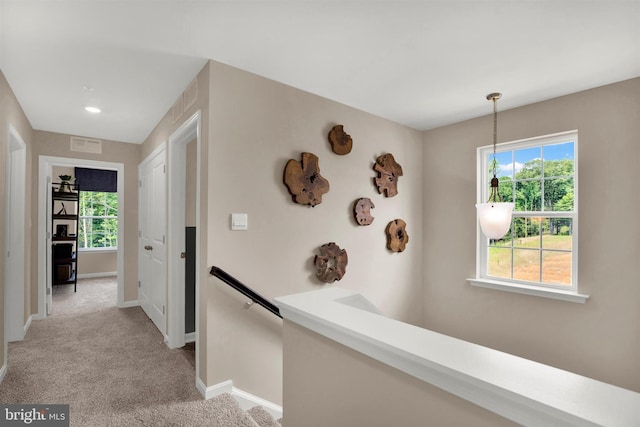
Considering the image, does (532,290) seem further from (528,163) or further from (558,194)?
(528,163)

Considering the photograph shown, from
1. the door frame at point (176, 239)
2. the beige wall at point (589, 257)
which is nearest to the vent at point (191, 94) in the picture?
the door frame at point (176, 239)

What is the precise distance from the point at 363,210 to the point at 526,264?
1.67m

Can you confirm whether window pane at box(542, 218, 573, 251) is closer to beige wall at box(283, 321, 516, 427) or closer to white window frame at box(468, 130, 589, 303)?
white window frame at box(468, 130, 589, 303)

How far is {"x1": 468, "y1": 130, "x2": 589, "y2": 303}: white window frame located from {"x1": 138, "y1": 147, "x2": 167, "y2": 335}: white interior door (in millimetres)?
3258

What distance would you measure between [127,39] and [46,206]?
117 inches

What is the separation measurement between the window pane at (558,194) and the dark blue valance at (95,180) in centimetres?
728

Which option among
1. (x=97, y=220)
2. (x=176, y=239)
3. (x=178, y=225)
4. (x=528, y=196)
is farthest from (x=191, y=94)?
(x=97, y=220)

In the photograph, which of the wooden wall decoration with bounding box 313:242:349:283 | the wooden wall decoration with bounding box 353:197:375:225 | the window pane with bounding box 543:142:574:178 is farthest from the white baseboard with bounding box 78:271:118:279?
the window pane with bounding box 543:142:574:178

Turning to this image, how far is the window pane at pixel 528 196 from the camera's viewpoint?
9.72ft

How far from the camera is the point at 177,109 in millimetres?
2752

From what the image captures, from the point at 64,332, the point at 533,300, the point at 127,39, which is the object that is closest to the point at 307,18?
the point at 127,39

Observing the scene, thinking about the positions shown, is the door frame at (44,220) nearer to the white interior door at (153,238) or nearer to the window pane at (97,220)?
the white interior door at (153,238)

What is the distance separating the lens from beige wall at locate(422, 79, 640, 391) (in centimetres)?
237

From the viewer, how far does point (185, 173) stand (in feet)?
9.75
